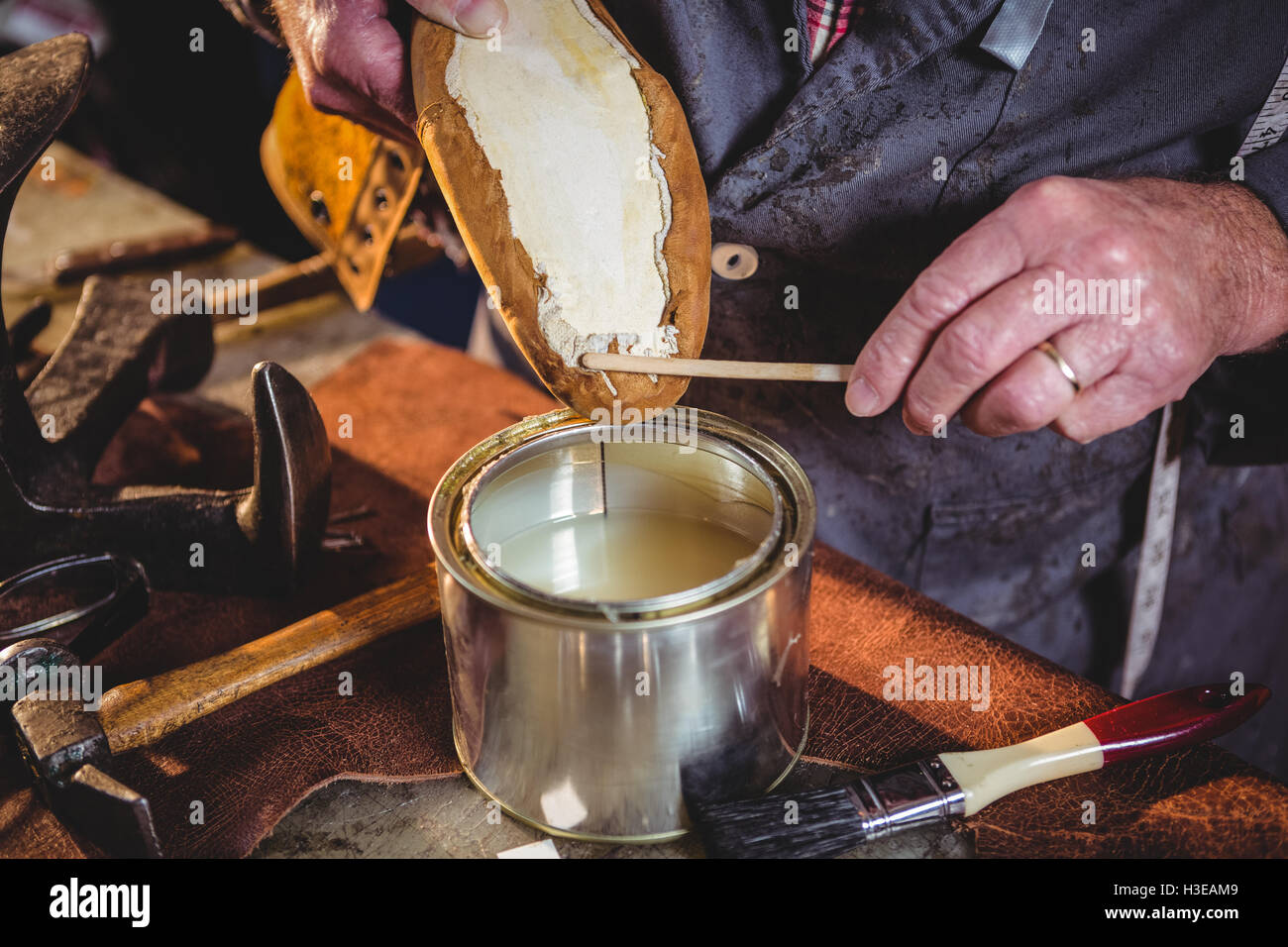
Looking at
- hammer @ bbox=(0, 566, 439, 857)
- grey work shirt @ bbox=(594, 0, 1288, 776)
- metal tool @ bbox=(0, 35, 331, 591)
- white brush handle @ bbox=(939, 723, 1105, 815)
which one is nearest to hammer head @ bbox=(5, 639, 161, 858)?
hammer @ bbox=(0, 566, 439, 857)

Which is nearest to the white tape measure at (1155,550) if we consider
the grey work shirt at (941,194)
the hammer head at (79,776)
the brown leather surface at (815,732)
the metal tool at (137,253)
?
the grey work shirt at (941,194)

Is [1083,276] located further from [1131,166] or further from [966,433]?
[966,433]

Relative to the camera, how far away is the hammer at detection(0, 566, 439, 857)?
30.9 inches

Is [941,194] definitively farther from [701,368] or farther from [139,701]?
[139,701]

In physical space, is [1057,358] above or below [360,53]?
below

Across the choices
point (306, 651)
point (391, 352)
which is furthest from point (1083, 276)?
point (391, 352)

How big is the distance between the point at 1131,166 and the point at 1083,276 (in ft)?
1.06

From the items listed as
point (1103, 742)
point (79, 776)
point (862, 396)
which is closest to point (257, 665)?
point (79, 776)

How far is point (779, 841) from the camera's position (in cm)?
76

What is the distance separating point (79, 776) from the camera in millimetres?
783

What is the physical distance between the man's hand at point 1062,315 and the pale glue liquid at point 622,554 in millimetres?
202

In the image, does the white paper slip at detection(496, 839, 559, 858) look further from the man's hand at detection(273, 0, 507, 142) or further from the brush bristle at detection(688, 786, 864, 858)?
the man's hand at detection(273, 0, 507, 142)

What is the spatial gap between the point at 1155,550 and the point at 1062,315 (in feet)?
2.09

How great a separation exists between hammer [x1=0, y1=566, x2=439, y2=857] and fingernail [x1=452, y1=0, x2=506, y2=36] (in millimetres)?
582
